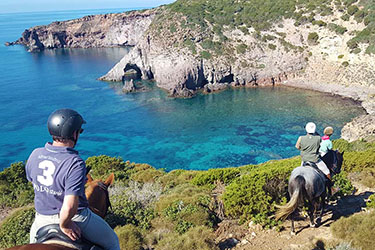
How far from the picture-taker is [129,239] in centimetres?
799

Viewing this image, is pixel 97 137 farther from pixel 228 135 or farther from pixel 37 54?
pixel 37 54

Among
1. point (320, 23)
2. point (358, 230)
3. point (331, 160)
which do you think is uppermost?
point (320, 23)

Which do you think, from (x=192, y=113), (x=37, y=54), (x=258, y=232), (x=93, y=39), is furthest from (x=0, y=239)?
(x=93, y=39)

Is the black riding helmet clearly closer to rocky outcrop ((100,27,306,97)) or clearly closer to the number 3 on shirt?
the number 3 on shirt

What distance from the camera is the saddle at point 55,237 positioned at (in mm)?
3821

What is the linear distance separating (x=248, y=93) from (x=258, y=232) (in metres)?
54.1

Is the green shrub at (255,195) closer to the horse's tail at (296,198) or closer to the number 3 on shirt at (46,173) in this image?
the horse's tail at (296,198)

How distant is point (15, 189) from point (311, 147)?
15.7 meters

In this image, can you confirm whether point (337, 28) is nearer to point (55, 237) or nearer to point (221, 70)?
point (221, 70)

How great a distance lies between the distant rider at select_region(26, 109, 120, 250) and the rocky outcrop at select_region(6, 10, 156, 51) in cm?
14029

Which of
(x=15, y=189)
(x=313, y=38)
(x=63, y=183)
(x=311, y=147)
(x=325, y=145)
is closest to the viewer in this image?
(x=63, y=183)

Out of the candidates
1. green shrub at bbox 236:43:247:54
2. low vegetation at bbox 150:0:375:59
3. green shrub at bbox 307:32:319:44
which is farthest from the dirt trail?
green shrub at bbox 307:32:319:44

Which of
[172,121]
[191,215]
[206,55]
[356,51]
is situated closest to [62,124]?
[191,215]

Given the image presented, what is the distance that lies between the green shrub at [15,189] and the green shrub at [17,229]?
4133 millimetres
